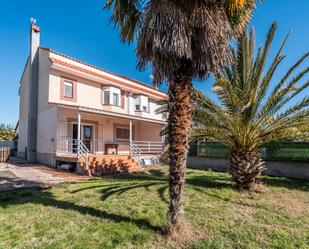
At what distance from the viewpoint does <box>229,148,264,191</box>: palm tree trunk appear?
7812 mm

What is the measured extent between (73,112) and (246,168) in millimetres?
13111

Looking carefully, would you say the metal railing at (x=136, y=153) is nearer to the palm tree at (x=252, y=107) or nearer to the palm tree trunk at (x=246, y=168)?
the palm tree at (x=252, y=107)

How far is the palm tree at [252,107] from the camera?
286 inches

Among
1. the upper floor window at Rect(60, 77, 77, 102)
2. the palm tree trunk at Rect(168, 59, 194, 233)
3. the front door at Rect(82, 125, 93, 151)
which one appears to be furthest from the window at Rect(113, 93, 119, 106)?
the palm tree trunk at Rect(168, 59, 194, 233)

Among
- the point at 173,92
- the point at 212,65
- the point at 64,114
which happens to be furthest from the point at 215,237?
the point at 64,114

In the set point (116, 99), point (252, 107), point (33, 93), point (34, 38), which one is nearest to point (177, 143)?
point (252, 107)

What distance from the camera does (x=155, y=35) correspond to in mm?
4355

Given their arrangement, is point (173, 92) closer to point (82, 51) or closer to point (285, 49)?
point (285, 49)

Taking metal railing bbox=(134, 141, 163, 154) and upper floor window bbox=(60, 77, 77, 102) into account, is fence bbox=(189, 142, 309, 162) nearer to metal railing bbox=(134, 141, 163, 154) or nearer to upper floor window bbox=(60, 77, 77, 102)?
metal railing bbox=(134, 141, 163, 154)

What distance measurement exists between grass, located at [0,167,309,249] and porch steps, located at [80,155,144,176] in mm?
4161

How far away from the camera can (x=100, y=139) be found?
726 inches

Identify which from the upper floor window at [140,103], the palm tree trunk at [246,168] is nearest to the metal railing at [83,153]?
the palm tree trunk at [246,168]

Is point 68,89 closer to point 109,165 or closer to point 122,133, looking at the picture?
point 122,133

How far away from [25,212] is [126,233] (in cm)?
317
